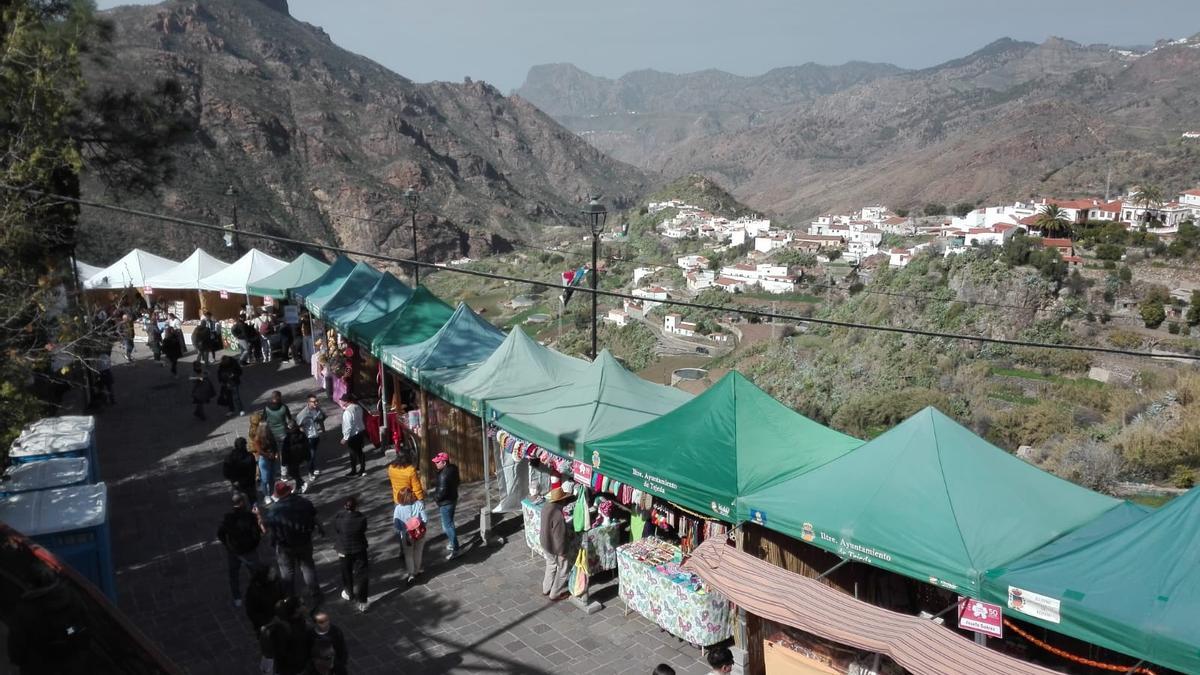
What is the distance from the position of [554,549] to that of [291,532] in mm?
→ 2298

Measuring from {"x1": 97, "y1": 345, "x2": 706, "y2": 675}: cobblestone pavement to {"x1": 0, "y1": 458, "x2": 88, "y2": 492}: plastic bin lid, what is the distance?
43.4 inches

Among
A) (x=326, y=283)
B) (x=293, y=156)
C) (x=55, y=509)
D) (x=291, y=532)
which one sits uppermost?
(x=293, y=156)

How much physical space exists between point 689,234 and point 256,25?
255 feet

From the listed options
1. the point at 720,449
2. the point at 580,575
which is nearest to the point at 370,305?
the point at 580,575

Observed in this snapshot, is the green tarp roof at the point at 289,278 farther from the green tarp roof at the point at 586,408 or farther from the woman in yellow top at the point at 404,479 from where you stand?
the woman in yellow top at the point at 404,479

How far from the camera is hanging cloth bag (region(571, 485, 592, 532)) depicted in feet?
26.2

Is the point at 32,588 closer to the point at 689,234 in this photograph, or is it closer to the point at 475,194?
the point at 689,234

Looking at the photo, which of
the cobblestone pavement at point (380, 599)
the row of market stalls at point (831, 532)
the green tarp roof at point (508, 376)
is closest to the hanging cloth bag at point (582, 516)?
the row of market stalls at point (831, 532)

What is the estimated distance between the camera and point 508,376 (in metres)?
10.1

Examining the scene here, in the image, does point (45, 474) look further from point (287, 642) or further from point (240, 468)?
point (287, 642)

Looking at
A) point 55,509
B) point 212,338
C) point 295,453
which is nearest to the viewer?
point 55,509

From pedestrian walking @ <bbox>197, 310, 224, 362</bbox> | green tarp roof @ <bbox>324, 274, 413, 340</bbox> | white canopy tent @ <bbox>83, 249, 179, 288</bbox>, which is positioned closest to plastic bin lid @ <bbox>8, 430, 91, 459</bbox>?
green tarp roof @ <bbox>324, 274, 413, 340</bbox>

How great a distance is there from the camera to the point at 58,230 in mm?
10195

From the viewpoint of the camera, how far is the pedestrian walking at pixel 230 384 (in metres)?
13.3
